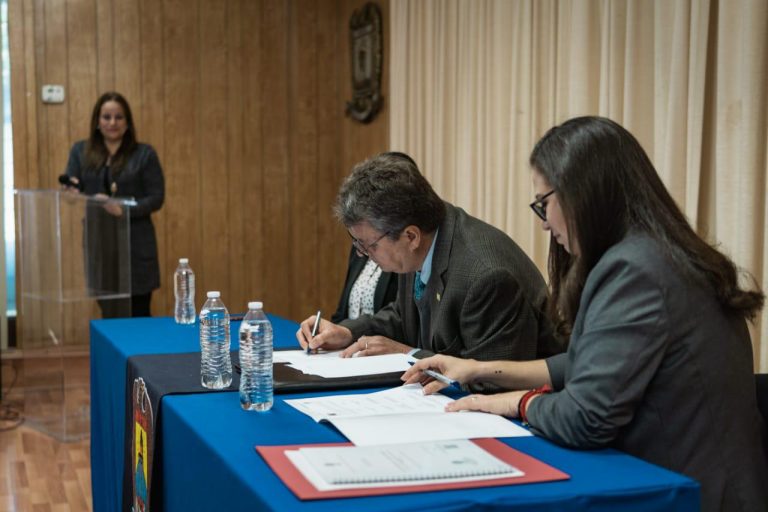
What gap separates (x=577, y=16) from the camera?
391 centimetres

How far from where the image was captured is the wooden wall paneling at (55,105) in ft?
18.9

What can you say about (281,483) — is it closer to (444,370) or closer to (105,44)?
(444,370)

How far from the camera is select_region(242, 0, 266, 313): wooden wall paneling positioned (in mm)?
6375

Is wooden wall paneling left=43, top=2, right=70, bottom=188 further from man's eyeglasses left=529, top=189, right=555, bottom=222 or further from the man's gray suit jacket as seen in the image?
man's eyeglasses left=529, top=189, right=555, bottom=222

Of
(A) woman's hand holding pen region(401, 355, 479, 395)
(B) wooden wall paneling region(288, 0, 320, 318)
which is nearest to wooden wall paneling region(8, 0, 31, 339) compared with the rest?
(B) wooden wall paneling region(288, 0, 320, 318)

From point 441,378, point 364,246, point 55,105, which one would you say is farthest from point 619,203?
point 55,105

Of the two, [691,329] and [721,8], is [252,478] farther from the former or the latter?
[721,8]

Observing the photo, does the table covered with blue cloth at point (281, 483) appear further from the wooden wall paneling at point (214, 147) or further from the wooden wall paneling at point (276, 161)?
the wooden wall paneling at point (276, 161)

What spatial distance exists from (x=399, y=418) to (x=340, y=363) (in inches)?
25.1

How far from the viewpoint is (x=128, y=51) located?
600cm

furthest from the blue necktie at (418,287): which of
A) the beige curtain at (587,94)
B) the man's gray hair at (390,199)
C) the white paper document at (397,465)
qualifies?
the beige curtain at (587,94)

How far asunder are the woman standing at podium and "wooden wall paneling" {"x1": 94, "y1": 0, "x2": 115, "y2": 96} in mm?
1006

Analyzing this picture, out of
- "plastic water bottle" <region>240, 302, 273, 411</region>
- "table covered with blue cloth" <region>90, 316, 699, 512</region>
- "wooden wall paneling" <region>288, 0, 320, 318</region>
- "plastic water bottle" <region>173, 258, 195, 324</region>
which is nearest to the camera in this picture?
"table covered with blue cloth" <region>90, 316, 699, 512</region>

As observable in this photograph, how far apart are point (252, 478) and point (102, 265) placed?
3435 mm
